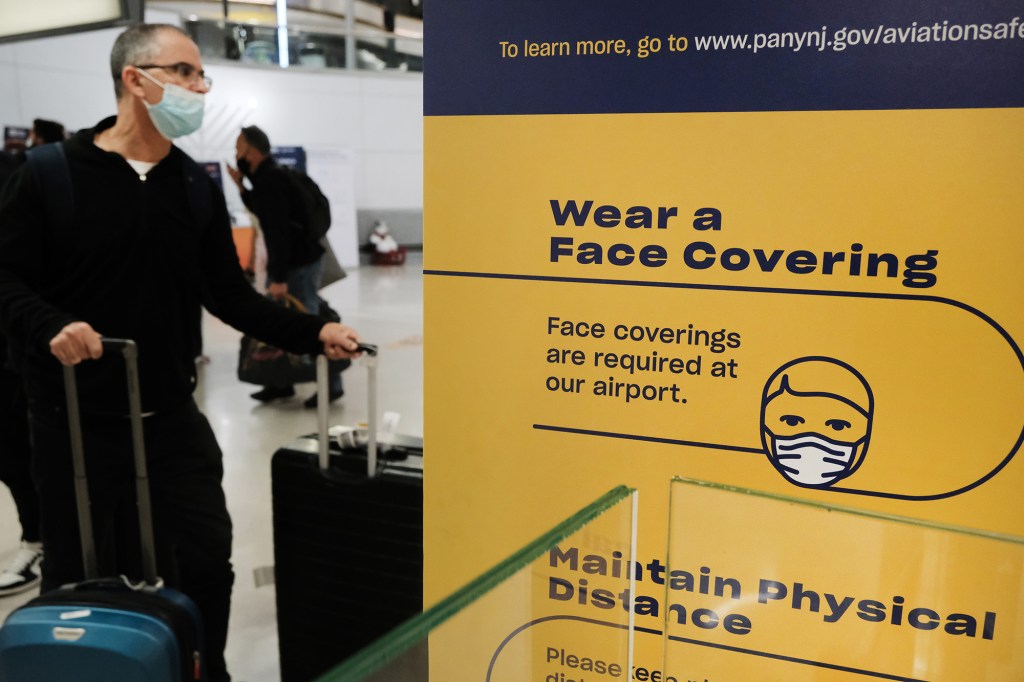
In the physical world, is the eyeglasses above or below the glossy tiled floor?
above

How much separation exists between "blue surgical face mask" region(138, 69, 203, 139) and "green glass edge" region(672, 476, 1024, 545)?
1.60m

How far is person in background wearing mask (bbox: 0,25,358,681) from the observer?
6.13ft

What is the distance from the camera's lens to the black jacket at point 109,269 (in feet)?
6.03

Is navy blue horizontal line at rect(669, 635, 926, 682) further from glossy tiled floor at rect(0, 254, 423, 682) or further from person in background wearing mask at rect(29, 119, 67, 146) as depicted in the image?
person in background wearing mask at rect(29, 119, 67, 146)

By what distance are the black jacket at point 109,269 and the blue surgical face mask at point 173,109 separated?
0.22 ft

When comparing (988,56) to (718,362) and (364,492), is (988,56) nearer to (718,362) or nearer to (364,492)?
(718,362)

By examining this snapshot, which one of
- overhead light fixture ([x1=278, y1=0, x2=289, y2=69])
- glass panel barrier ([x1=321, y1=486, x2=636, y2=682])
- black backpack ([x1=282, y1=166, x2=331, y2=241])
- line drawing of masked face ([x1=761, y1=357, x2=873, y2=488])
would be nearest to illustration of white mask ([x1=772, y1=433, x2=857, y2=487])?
line drawing of masked face ([x1=761, y1=357, x2=873, y2=488])

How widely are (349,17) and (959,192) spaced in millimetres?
12727

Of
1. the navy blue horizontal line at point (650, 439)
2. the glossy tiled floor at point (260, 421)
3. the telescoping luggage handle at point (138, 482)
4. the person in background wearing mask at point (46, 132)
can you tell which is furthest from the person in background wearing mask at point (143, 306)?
the person in background wearing mask at point (46, 132)

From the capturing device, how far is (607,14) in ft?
3.48

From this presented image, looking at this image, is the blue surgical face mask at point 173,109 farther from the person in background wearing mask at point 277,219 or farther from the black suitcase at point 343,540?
the person in background wearing mask at point 277,219

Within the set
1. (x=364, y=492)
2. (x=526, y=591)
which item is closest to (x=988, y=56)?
(x=526, y=591)

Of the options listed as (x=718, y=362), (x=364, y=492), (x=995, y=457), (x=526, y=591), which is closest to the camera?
(x=526, y=591)

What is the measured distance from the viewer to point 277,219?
4.58m
